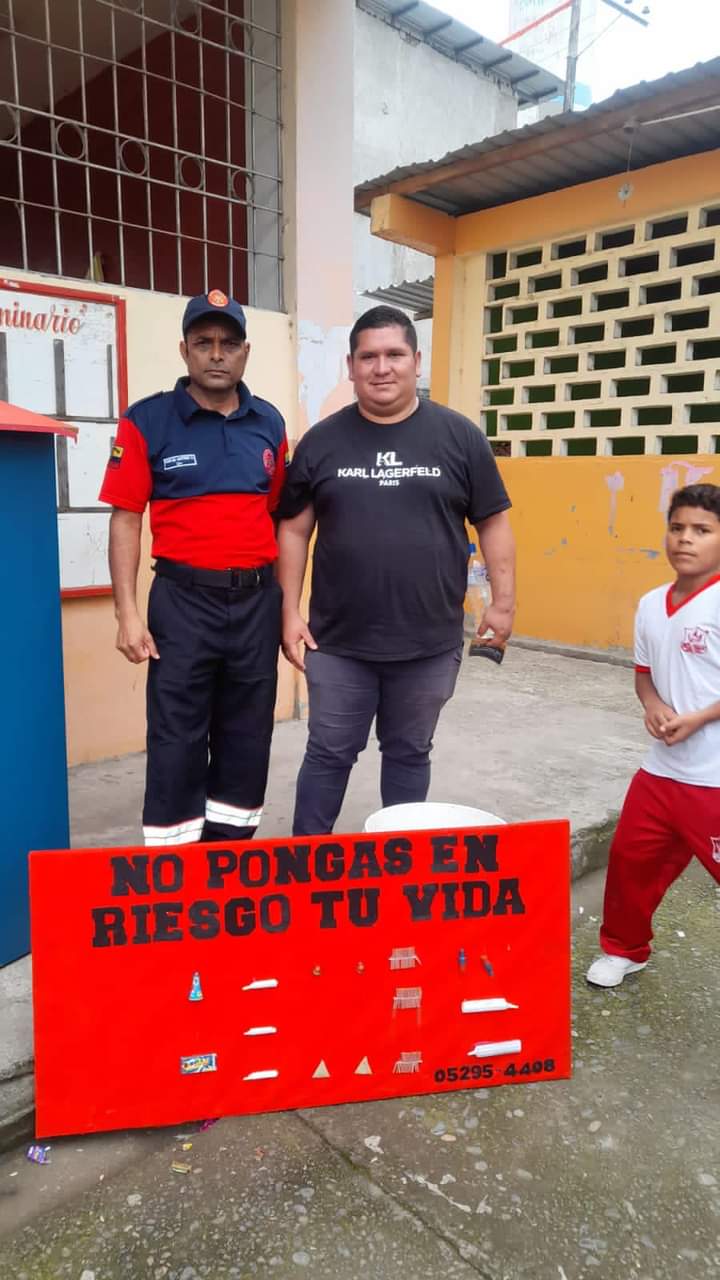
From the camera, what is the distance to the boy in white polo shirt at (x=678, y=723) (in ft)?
7.56

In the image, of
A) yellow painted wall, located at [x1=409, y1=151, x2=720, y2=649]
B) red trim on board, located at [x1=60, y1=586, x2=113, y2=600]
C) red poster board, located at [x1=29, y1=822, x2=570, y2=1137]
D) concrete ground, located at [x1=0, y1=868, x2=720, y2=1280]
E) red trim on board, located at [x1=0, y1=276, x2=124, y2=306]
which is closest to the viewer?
concrete ground, located at [x1=0, y1=868, x2=720, y2=1280]

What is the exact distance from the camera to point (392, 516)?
248 centimetres

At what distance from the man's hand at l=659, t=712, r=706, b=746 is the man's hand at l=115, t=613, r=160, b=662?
4.43 feet

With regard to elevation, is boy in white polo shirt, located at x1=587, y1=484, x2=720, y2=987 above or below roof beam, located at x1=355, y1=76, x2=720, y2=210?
below

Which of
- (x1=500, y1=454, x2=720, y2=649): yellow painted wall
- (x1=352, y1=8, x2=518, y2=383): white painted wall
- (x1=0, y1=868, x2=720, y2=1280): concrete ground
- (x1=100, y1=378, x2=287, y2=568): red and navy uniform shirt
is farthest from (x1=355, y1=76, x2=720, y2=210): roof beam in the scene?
(x1=352, y1=8, x2=518, y2=383): white painted wall

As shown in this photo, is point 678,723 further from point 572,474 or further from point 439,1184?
point 572,474

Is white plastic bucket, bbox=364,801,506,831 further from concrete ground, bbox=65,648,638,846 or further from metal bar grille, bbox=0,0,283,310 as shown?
metal bar grille, bbox=0,0,283,310

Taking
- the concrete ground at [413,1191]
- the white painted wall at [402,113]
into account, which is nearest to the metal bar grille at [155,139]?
the concrete ground at [413,1191]

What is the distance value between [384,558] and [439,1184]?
147 cm

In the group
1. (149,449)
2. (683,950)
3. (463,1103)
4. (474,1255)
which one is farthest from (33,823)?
(683,950)

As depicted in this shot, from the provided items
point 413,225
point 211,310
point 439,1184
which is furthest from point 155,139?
point 439,1184

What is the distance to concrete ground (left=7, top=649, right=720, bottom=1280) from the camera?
1669mm

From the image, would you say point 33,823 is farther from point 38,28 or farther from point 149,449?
point 38,28

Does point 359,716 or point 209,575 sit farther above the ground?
point 209,575
